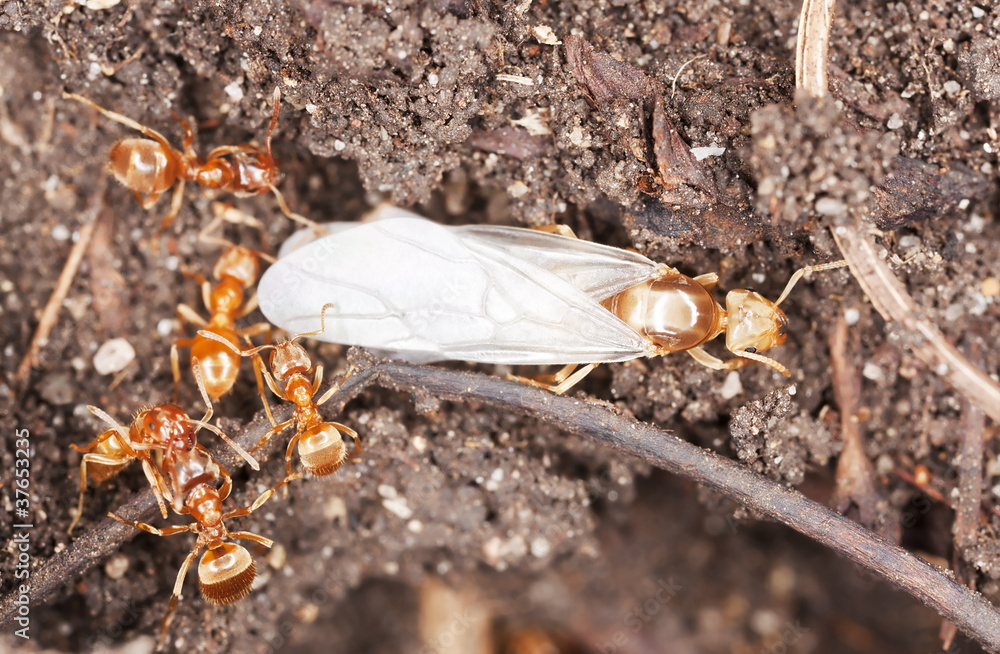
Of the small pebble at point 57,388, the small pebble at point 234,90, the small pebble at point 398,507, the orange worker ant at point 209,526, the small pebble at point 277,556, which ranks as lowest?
the small pebble at point 277,556

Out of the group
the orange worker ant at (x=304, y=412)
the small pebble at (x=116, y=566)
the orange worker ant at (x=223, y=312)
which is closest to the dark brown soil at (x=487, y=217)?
the small pebble at (x=116, y=566)

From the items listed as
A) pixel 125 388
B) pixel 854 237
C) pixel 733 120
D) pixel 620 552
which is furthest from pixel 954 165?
pixel 125 388

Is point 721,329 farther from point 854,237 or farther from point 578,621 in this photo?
point 578,621

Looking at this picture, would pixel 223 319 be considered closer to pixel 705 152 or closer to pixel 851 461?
pixel 705 152

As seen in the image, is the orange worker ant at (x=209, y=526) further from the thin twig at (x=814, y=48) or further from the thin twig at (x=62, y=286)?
the thin twig at (x=814, y=48)

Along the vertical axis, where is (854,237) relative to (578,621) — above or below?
above

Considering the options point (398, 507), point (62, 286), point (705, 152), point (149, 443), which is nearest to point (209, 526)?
point (149, 443)
